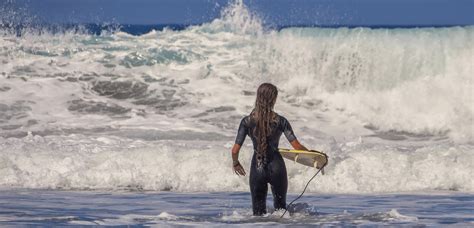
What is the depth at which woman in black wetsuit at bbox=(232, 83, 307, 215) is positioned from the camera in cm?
1046

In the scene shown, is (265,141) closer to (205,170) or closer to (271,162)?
(271,162)

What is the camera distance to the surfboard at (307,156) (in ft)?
34.7

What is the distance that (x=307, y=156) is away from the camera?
10.8m

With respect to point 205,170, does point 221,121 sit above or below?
above

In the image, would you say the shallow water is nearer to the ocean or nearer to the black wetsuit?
the ocean

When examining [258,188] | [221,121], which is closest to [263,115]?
[258,188]

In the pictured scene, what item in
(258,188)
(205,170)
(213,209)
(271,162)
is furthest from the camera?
(205,170)

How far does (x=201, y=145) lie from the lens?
735 inches

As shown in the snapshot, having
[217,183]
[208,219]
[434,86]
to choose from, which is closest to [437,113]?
[434,86]

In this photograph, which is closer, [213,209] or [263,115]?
[263,115]

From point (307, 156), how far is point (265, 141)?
0.53 meters

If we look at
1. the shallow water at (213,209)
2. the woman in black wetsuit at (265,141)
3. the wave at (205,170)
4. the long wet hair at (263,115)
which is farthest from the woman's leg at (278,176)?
the wave at (205,170)

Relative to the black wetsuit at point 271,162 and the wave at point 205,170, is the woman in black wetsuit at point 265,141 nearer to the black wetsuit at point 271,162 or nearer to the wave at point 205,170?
the black wetsuit at point 271,162

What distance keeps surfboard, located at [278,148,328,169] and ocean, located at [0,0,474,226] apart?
2.21ft
